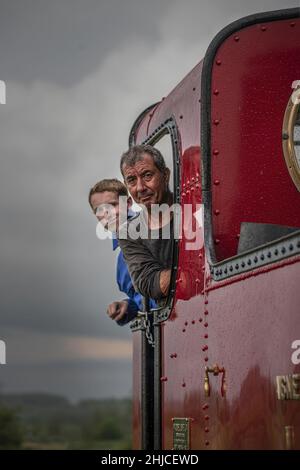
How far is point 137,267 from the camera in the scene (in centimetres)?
493

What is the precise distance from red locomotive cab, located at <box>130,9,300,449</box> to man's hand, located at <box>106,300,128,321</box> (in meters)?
0.72

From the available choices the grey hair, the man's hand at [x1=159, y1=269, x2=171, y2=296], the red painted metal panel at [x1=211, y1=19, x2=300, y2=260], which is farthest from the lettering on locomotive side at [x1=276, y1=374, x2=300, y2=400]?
the grey hair

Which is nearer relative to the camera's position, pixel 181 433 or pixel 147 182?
pixel 181 433

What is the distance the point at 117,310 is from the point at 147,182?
46.0 inches

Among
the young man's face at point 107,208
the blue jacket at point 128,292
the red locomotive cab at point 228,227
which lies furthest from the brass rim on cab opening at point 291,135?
the blue jacket at point 128,292

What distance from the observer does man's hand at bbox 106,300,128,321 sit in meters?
5.78

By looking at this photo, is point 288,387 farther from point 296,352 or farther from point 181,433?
point 181,433

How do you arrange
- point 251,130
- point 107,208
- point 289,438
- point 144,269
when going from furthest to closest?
point 107,208 < point 144,269 < point 251,130 < point 289,438

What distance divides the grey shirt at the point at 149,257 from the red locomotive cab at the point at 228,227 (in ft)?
0.53

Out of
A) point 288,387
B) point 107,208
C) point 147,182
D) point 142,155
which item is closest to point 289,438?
point 288,387

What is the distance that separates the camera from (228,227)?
14.3ft

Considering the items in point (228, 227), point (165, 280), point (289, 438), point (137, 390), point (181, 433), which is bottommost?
point (289, 438)

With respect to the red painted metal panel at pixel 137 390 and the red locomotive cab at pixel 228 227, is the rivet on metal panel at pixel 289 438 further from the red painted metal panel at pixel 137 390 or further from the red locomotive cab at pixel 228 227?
the red painted metal panel at pixel 137 390

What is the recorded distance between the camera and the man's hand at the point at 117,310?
578 cm
